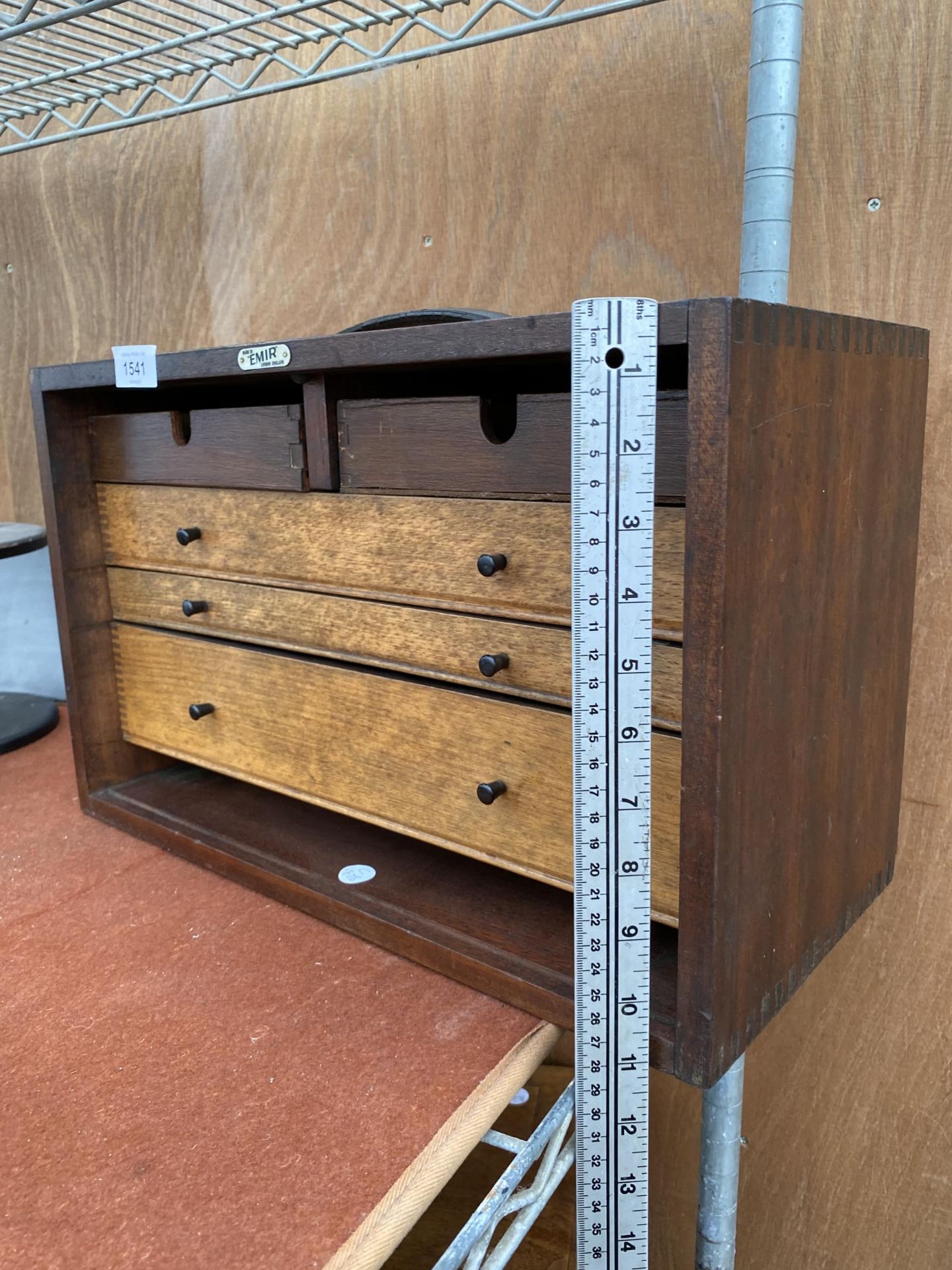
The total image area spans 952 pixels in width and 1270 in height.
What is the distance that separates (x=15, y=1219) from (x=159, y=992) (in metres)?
0.22

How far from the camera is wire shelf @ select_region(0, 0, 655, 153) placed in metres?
0.90

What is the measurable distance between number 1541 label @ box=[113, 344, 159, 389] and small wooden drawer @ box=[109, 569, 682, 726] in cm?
20

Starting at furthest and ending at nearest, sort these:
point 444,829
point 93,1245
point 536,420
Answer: point 444,829 < point 536,420 < point 93,1245

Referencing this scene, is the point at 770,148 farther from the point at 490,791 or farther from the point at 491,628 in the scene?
the point at 490,791

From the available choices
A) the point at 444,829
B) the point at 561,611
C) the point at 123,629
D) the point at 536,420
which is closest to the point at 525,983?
the point at 444,829

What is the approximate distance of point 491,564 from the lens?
697 mm

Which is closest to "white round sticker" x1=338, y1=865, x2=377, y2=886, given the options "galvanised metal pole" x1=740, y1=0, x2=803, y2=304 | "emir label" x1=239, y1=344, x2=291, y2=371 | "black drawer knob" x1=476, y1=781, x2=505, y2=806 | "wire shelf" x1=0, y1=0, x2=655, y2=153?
"black drawer knob" x1=476, y1=781, x2=505, y2=806

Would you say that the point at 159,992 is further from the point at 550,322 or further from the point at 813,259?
the point at 813,259

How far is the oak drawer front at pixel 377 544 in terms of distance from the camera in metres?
0.69

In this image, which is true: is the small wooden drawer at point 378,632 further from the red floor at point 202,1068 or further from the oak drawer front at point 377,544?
the red floor at point 202,1068

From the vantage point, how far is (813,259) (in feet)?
2.94

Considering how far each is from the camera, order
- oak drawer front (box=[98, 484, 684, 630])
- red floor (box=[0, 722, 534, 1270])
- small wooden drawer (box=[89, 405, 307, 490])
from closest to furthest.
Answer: red floor (box=[0, 722, 534, 1270]) → oak drawer front (box=[98, 484, 684, 630]) → small wooden drawer (box=[89, 405, 307, 490])

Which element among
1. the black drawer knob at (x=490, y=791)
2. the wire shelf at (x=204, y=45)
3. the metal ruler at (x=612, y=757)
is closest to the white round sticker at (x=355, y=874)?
the black drawer knob at (x=490, y=791)

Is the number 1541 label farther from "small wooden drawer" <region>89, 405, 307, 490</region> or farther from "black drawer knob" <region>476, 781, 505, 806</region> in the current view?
"black drawer knob" <region>476, 781, 505, 806</region>
